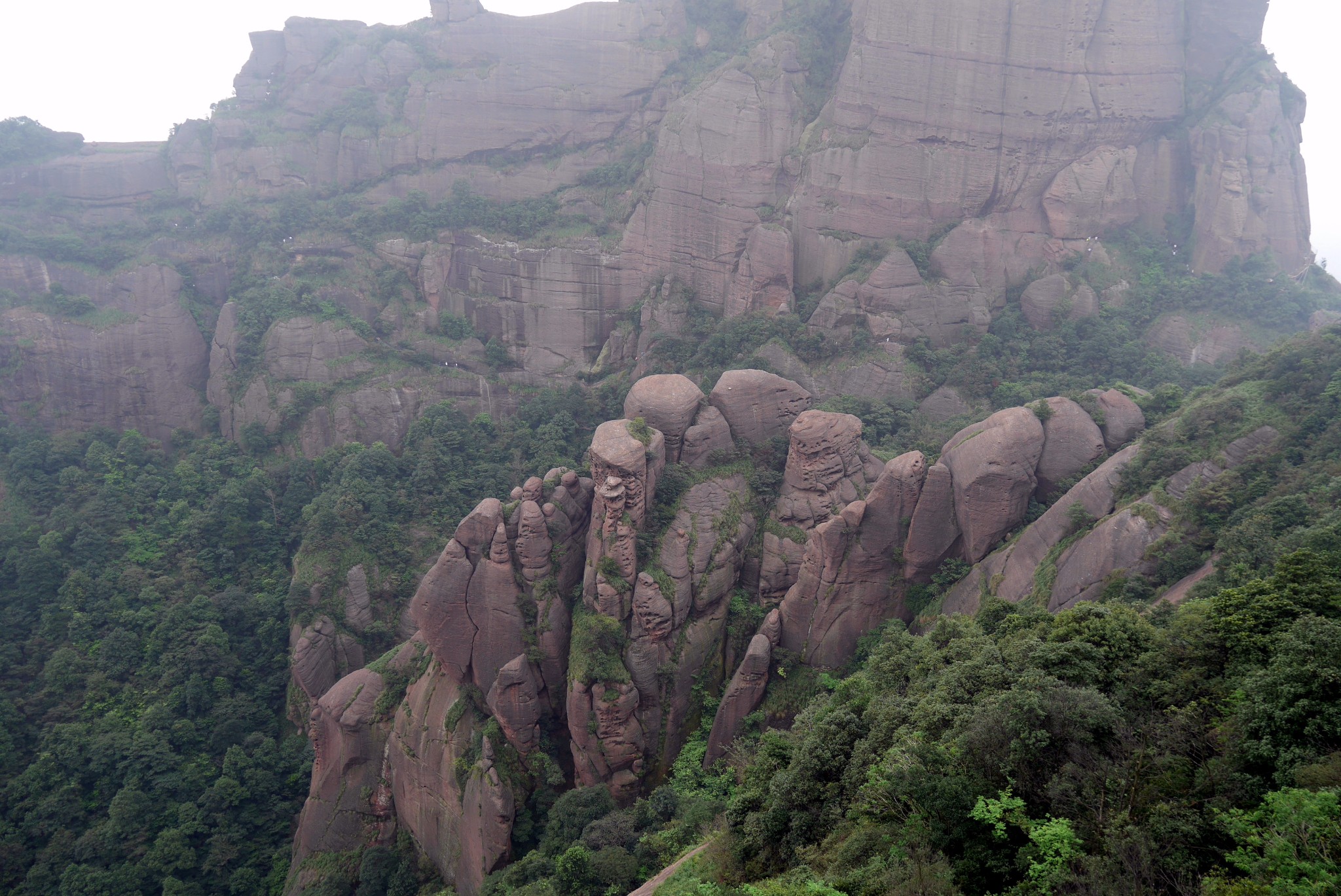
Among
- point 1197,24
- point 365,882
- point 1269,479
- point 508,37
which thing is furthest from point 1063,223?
point 365,882

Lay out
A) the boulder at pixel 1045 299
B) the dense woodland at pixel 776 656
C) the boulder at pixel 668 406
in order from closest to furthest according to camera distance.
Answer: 1. the dense woodland at pixel 776 656
2. the boulder at pixel 668 406
3. the boulder at pixel 1045 299

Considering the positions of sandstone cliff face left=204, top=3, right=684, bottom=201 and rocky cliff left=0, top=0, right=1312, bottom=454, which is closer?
rocky cliff left=0, top=0, right=1312, bottom=454

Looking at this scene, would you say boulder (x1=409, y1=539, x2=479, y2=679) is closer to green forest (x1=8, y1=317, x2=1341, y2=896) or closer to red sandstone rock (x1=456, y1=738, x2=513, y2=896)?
red sandstone rock (x1=456, y1=738, x2=513, y2=896)

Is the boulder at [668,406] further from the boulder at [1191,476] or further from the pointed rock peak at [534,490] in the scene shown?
the boulder at [1191,476]

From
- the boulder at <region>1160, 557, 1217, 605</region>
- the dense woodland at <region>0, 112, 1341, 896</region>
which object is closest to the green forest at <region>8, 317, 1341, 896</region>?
the dense woodland at <region>0, 112, 1341, 896</region>

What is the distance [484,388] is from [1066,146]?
114 ft

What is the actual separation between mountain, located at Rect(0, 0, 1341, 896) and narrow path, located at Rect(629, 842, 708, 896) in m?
1.67

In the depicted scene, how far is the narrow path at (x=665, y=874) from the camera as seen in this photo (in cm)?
1842

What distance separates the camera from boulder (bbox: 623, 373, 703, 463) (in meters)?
31.1

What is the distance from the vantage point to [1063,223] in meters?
41.9

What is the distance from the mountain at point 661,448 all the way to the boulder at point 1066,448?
143mm

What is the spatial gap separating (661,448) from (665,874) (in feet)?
50.6

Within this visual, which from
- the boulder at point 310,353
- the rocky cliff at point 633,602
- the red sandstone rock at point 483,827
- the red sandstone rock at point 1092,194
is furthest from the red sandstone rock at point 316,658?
the red sandstone rock at point 1092,194

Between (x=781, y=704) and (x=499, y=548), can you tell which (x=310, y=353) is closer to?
(x=499, y=548)
